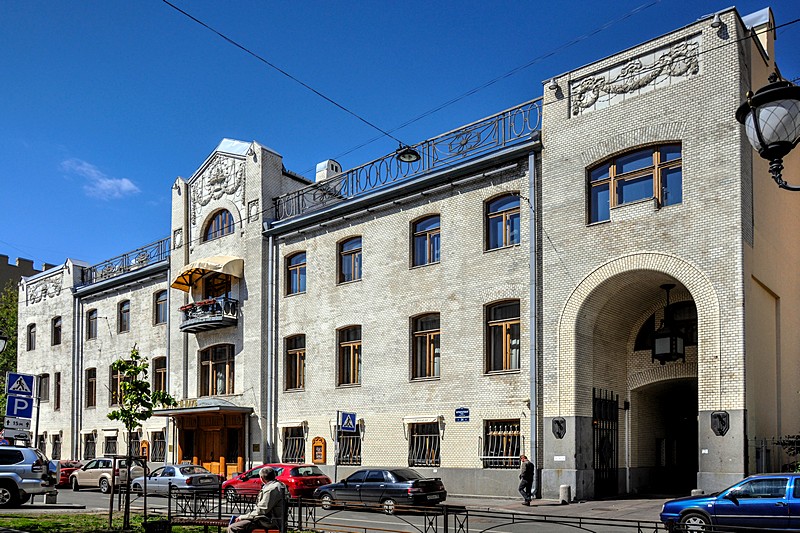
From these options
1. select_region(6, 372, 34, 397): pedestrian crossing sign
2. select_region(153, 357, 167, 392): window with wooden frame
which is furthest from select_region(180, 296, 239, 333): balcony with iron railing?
select_region(6, 372, 34, 397): pedestrian crossing sign

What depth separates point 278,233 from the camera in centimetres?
3359

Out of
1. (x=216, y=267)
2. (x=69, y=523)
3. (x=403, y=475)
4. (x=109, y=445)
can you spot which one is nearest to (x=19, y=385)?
(x=69, y=523)

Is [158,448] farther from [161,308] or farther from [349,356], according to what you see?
[349,356]

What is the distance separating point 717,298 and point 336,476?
13672 mm

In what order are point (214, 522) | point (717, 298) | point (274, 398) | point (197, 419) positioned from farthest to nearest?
point (197, 419)
point (274, 398)
point (717, 298)
point (214, 522)

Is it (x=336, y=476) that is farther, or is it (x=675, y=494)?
(x=336, y=476)

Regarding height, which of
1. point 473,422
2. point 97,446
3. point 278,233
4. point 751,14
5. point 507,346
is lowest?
point 97,446

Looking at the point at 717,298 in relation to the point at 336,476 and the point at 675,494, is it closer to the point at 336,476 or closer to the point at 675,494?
the point at 675,494

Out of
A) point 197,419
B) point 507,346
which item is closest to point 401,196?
point 507,346

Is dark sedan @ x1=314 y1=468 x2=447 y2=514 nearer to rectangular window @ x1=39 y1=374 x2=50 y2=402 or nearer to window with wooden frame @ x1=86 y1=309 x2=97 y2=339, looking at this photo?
window with wooden frame @ x1=86 y1=309 x2=97 y2=339

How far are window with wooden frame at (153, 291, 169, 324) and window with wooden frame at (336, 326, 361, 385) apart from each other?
40.5ft

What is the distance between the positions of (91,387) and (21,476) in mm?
20083

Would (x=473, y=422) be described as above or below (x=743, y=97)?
below

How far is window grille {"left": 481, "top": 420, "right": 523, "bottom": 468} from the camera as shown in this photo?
2480cm
